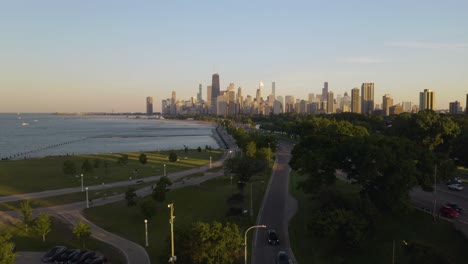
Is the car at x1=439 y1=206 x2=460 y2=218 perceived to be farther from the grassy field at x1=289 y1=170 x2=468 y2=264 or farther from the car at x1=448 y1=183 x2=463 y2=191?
the car at x1=448 y1=183 x2=463 y2=191

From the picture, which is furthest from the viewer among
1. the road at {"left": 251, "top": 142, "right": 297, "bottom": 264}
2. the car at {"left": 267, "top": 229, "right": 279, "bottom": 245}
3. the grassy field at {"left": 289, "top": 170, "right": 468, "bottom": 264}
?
the car at {"left": 267, "top": 229, "right": 279, "bottom": 245}

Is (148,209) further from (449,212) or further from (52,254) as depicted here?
(449,212)

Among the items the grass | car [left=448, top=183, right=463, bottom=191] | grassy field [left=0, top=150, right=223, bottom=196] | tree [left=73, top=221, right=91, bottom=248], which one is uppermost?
car [left=448, top=183, right=463, bottom=191]

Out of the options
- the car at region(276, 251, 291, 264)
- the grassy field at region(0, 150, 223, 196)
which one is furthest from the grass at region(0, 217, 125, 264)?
the grassy field at region(0, 150, 223, 196)

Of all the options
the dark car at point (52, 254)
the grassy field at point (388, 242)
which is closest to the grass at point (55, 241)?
the dark car at point (52, 254)

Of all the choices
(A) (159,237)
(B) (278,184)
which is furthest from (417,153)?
(A) (159,237)

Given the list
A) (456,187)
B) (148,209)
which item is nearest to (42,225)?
(148,209)

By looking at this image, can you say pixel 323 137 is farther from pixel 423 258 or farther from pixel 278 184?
pixel 423 258
